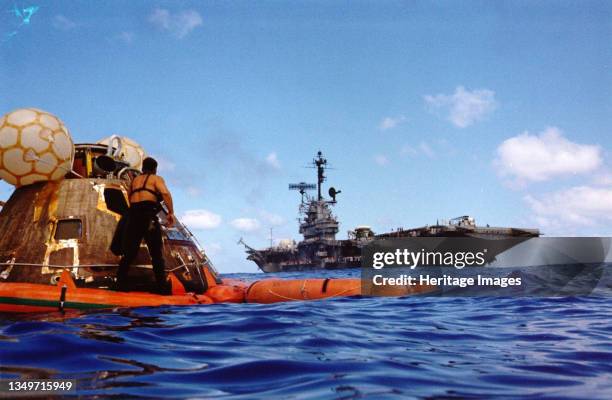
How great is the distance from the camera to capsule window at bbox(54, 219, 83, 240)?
1102 centimetres

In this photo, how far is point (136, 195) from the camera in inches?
392

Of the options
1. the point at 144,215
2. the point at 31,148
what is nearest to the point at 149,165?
the point at 144,215

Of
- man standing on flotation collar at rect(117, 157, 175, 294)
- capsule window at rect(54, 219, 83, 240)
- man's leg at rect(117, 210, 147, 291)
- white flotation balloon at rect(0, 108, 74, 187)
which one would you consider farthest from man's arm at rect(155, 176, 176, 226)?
white flotation balloon at rect(0, 108, 74, 187)

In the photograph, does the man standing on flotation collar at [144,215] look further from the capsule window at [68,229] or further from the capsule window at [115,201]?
the capsule window at [115,201]

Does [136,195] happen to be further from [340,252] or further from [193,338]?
[340,252]

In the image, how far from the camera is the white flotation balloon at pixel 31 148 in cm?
1130

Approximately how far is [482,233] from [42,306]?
6261 centimetres

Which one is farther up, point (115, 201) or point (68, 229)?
point (115, 201)

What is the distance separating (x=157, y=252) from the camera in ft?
33.9

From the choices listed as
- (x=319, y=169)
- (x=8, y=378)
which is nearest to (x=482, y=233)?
(x=319, y=169)

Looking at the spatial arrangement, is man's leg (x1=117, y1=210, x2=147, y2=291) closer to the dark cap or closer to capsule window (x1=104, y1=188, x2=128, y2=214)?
the dark cap

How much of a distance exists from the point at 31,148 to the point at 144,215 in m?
3.84

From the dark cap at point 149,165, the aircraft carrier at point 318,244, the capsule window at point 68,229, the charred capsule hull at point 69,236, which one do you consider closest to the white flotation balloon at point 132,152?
the charred capsule hull at point 69,236

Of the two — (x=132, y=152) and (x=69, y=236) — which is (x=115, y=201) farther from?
(x=132, y=152)
